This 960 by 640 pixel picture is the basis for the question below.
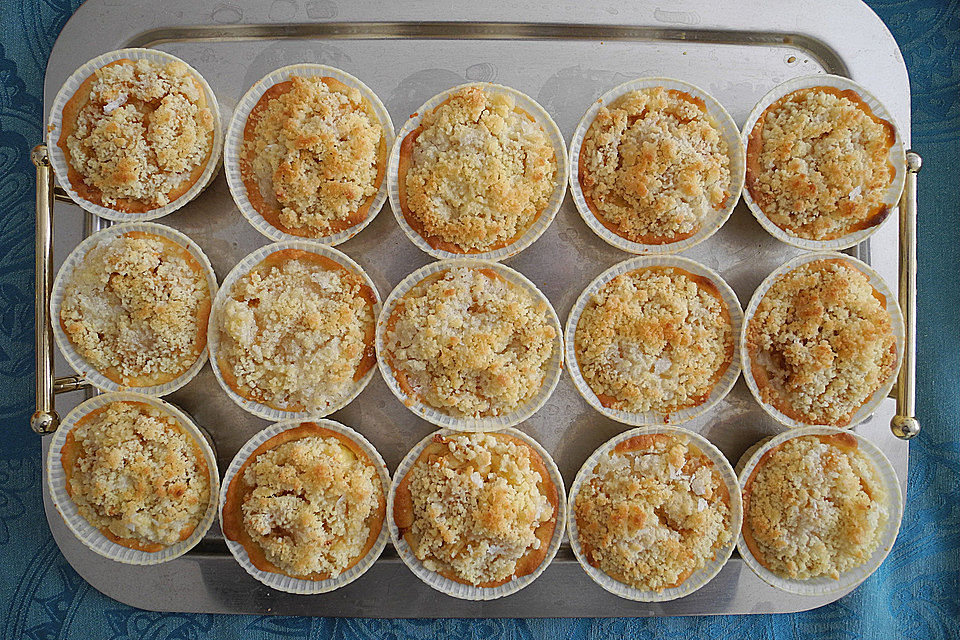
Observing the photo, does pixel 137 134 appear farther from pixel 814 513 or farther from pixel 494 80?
pixel 814 513

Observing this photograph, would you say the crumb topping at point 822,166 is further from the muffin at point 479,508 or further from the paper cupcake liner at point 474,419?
the muffin at point 479,508

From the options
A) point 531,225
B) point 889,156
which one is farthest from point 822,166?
point 531,225

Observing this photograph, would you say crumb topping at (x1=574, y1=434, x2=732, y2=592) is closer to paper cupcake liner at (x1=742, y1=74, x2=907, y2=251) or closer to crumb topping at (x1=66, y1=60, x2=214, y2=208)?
paper cupcake liner at (x1=742, y1=74, x2=907, y2=251)

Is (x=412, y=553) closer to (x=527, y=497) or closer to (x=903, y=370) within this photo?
(x=527, y=497)

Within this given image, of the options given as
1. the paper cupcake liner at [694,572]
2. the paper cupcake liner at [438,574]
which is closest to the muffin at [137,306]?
the paper cupcake liner at [438,574]

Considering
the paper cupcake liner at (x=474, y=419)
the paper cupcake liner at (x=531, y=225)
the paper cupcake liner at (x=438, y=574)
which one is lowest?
the paper cupcake liner at (x=438, y=574)

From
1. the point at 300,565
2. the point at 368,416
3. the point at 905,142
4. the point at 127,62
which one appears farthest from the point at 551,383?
the point at 127,62
